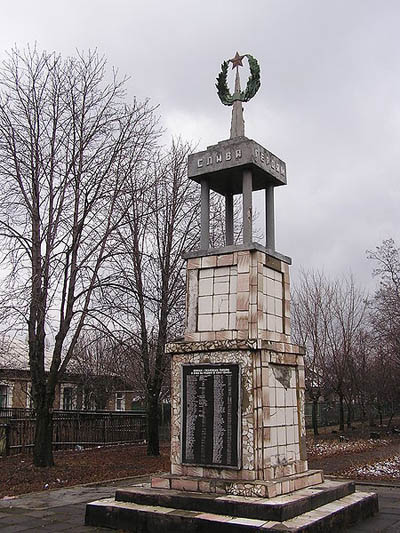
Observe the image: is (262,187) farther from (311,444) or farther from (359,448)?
(311,444)

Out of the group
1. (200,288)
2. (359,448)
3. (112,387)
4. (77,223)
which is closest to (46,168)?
(77,223)

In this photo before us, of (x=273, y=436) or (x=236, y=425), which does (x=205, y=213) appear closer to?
(x=236, y=425)

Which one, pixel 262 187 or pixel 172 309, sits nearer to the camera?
pixel 262 187

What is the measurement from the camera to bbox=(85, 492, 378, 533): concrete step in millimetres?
6270

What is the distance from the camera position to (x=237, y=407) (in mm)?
7430

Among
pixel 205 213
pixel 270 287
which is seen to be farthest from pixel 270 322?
pixel 205 213

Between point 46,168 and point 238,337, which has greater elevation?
point 46,168

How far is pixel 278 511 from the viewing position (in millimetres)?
6355

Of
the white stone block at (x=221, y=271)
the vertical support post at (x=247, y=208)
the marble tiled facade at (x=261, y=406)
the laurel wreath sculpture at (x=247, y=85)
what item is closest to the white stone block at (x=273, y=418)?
the marble tiled facade at (x=261, y=406)

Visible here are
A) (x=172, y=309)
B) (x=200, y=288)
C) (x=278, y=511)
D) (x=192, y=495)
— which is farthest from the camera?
(x=172, y=309)

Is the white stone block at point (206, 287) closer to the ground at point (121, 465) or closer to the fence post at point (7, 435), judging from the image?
the ground at point (121, 465)

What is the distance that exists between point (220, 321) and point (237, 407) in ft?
4.06

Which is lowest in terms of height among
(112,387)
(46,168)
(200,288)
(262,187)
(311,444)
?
(311,444)

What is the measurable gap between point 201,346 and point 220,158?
286cm
